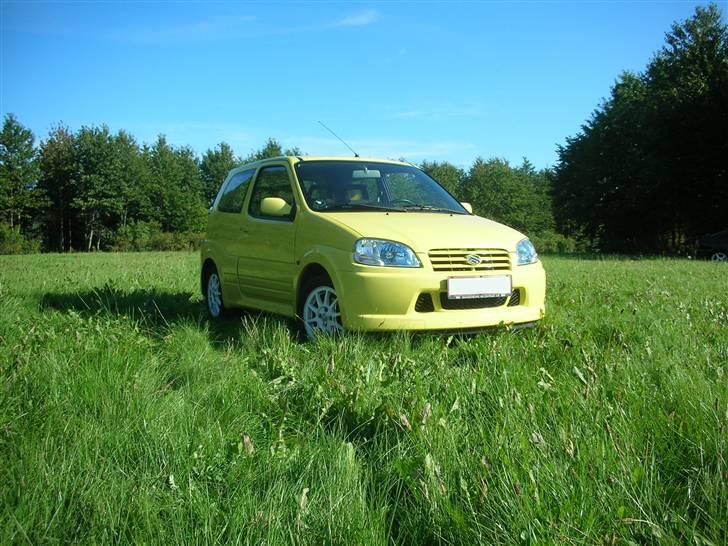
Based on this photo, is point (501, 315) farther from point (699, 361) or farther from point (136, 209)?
point (136, 209)

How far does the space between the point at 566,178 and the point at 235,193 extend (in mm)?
43095

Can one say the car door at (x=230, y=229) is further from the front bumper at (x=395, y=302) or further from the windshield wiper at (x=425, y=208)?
the front bumper at (x=395, y=302)

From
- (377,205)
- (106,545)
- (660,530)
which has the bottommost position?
(106,545)

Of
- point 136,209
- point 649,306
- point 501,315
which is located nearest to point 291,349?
point 501,315

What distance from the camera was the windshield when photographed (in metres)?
5.82

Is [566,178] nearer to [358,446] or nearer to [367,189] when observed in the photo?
[367,189]

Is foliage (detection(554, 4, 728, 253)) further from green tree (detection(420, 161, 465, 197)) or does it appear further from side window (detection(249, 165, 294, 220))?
green tree (detection(420, 161, 465, 197))

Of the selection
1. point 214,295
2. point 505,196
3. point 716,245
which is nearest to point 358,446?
point 214,295

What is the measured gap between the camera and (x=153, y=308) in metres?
7.10

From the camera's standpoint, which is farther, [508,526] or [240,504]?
[240,504]

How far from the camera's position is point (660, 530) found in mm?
1716

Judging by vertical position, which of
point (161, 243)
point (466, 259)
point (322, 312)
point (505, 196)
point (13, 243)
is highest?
point (505, 196)

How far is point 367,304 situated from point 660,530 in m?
3.13

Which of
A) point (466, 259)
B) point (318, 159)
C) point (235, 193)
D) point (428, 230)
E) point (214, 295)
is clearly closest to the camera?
point (466, 259)
